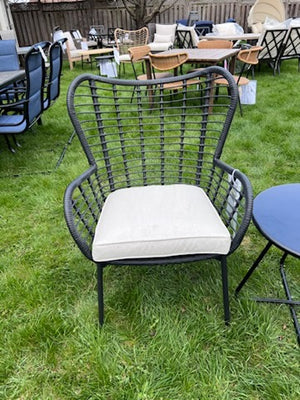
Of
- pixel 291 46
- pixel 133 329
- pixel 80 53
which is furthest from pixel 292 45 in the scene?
pixel 133 329

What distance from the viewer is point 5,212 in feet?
7.01

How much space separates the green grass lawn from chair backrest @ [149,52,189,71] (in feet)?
8.02

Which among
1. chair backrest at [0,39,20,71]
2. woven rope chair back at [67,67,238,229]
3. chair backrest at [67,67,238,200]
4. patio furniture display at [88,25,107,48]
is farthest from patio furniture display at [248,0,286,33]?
woven rope chair back at [67,67,238,229]

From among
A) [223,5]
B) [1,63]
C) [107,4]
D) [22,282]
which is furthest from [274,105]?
[107,4]

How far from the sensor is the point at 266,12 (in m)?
→ 8.59

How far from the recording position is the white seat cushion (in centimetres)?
108

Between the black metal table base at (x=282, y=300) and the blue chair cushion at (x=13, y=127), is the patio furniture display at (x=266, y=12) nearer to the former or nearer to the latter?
the blue chair cushion at (x=13, y=127)

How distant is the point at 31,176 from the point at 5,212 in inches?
21.2

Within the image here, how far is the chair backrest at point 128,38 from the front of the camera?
259 inches

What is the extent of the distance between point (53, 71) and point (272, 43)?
432 centimetres

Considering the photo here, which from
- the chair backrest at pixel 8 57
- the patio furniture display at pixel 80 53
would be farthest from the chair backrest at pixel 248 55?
the patio furniture display at pixel 80 53

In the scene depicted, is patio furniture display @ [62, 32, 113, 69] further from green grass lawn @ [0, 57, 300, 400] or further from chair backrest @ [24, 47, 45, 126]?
green grass lawn @ [0, 57, 300, 400]

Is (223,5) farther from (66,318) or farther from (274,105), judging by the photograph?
(66,318)

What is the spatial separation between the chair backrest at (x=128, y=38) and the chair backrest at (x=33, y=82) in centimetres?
456
